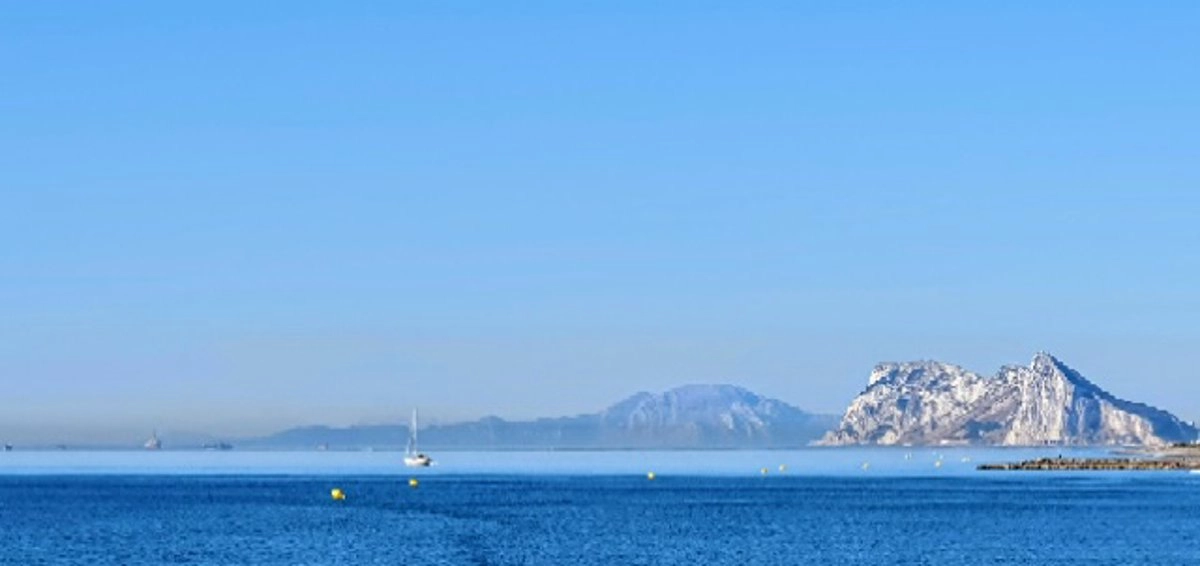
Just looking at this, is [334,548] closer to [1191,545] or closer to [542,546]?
[542,546]

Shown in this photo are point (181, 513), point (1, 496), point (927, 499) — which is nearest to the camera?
point (181, 513)

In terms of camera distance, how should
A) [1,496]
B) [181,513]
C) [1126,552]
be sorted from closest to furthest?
[1126,552], [181,513], [1,496]

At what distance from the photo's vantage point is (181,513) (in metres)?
156

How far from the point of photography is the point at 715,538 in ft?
390

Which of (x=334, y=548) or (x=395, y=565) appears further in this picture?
(x=334, y=548)

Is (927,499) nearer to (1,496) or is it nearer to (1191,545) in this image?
(1191,545)

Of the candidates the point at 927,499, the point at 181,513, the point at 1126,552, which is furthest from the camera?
the point at 927,499

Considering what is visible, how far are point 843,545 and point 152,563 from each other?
3578 centimetres

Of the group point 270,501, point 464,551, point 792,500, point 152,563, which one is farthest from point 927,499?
point 152,563

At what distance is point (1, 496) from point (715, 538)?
333 feet

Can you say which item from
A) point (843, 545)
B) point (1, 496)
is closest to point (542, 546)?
point (843, 545)

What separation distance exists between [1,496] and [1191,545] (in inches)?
4881

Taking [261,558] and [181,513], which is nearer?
[261,558]

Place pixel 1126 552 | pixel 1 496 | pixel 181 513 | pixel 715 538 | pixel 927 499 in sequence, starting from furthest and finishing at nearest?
pixel 1 496 < pixel 927 499 < pixel 181 513 < pixel 715 538 < pixel 1126 552
